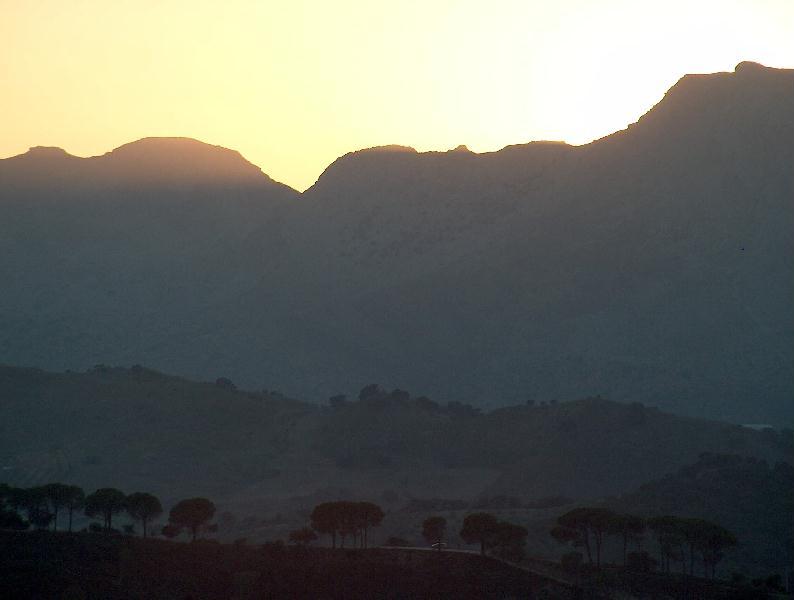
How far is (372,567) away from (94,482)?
75698mm

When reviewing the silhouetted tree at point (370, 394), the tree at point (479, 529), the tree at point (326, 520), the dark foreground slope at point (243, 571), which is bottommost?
the dark foreground slope at point (243, 571)

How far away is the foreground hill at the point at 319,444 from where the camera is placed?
13612cm

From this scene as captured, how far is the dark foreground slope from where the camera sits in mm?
60531

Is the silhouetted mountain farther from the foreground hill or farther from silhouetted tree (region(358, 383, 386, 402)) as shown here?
silhouetted tree (region(358, 383, 386, 402))

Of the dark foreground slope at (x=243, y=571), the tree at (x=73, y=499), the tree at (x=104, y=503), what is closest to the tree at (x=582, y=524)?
the dark foreground slope at (x=243, y=571)

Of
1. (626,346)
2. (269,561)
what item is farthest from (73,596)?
(626,346)

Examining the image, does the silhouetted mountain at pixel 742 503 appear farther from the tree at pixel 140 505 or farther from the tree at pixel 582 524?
the tree at pixel 140 505

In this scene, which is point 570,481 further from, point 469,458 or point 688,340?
point 688,340

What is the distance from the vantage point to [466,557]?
69.8 metres

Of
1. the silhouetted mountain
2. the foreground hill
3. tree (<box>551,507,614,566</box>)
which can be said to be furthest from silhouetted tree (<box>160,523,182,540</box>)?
the foreground hill

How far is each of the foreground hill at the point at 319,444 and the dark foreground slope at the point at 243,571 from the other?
52.6 meters

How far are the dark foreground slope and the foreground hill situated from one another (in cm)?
5258

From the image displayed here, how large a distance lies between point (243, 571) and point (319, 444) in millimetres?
87129

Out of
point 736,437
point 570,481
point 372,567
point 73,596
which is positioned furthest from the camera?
point 736,437
